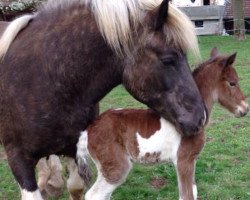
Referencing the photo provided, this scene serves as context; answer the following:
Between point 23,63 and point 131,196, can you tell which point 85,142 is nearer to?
point 23,63

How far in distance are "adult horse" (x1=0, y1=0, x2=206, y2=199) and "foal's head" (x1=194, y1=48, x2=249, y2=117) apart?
0.57 metres

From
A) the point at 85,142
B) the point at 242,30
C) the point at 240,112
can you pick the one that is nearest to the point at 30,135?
the point at 85,142

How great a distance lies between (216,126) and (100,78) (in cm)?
384

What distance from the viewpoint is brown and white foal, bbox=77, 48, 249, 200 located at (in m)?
3.58

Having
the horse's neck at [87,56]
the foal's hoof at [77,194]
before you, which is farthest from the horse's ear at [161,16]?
the foal's hoof at [77,194]

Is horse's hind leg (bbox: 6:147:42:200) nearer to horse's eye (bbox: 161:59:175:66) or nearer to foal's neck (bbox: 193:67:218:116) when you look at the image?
horse's eye (bbox: 161:59:175:66)

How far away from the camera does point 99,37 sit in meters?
3.17

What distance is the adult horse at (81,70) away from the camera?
3037mm

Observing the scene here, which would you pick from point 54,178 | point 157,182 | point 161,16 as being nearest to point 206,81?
point 161,16

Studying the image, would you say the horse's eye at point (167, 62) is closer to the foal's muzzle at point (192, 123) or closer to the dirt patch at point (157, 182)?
the foal's muzzle at point (192, 123)

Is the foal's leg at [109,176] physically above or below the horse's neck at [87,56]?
below

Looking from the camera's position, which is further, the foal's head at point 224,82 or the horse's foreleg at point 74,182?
the horse's foreleg at point 74,182

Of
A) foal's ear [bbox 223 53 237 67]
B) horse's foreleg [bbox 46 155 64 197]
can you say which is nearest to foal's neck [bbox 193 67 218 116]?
foal's ear [bbox 223 53 237 67]

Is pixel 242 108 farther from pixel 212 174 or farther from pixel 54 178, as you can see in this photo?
pixel 54 178
